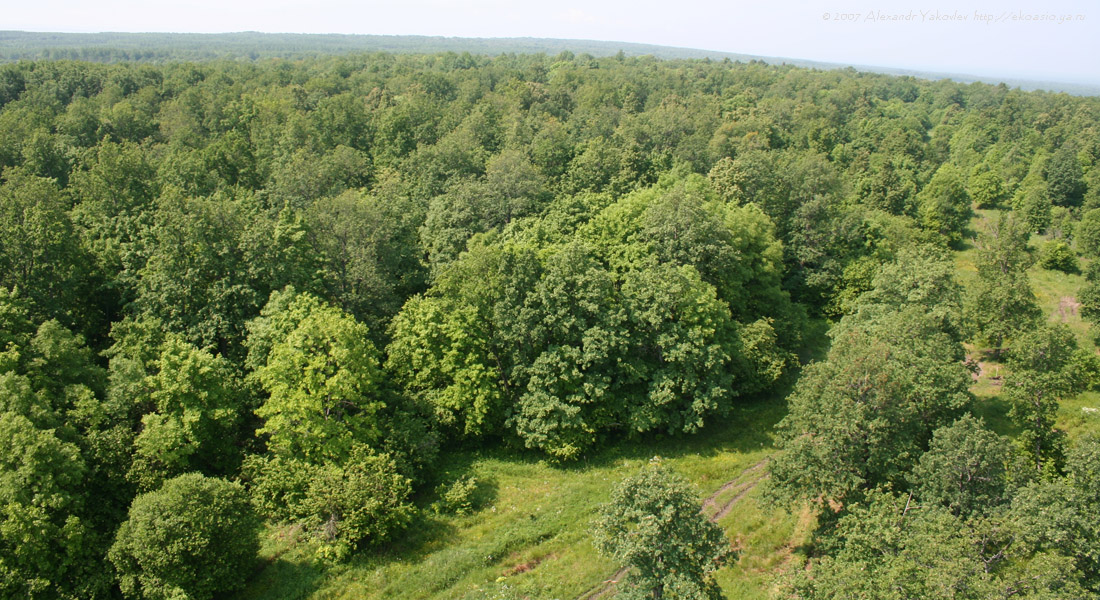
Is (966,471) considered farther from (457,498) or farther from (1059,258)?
(1059,258)

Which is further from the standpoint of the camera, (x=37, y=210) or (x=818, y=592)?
(x=37, y=210)

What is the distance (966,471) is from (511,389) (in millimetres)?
21797

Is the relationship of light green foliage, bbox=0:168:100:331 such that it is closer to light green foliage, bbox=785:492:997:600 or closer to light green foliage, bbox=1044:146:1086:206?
light green foliage, bbox=785:492:997:600

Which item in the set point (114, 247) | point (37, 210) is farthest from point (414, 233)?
point (37, 210)

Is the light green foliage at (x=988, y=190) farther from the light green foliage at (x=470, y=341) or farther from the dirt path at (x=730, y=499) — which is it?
the light green foliage at (x=470, y=341)

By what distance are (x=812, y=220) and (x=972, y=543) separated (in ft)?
126

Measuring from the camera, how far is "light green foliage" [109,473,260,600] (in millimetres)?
21859

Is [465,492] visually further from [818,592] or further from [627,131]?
[627,131]

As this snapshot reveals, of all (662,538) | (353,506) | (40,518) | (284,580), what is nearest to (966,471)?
(662,538)

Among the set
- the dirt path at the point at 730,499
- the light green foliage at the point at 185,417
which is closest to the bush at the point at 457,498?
the dirt path at the point at 730,499

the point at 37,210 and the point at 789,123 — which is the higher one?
the point at 789,123

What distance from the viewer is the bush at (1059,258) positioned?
6109 cm

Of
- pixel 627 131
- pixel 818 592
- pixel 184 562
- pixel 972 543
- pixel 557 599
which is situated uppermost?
pixel 627 131

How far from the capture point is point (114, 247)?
123 feet
